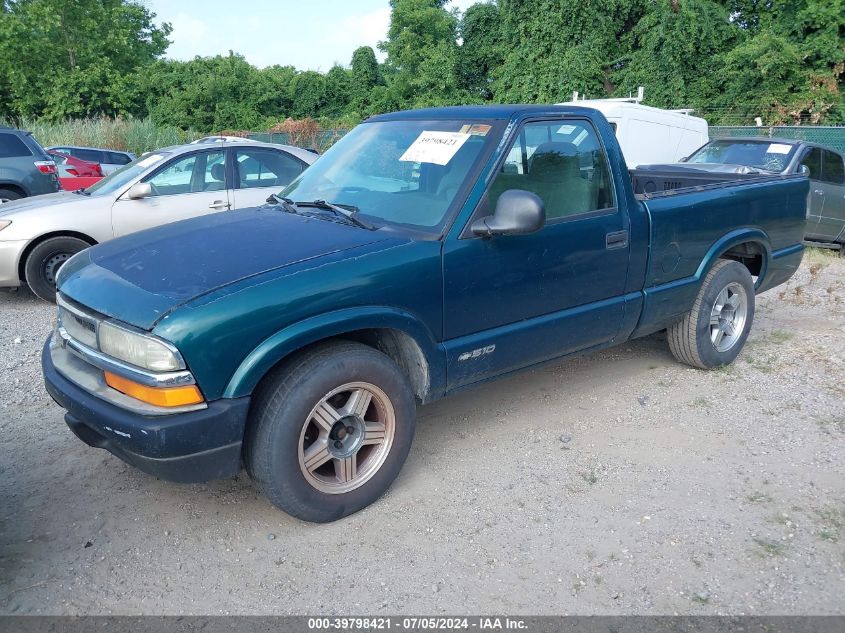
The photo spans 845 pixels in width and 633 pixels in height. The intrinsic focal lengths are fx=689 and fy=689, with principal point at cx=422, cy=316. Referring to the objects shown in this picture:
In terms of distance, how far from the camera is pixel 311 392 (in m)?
3.03

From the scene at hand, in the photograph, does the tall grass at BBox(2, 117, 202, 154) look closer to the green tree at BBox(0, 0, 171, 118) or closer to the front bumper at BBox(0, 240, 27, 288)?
the green tree at BBox(0, 0, 171, 118)

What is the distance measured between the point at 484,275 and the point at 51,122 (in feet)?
123

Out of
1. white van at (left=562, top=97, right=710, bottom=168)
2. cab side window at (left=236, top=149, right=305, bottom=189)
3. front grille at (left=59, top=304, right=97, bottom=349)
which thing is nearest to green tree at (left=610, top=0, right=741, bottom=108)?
white van at (left=562, top=97, right=710, bottom=168)

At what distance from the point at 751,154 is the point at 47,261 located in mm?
8892

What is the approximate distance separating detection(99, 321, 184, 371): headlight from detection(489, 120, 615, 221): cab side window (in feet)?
6.01

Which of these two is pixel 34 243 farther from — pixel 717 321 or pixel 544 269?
pixel 717 321

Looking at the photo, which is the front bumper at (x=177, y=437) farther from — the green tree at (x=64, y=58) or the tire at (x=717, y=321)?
the green tree at (x=64, y=58)

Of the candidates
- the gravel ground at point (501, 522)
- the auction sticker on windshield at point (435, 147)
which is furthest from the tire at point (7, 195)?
the auction sticker on windshield at point (435, 147)

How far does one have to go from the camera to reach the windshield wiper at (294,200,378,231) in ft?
11.7

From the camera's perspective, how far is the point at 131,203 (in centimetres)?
726

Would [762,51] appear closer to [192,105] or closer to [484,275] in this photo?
[484,275]

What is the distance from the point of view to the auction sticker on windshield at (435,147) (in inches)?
149

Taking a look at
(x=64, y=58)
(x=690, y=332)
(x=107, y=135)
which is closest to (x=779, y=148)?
(x=690, y=332)

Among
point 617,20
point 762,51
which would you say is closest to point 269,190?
point 762,51
